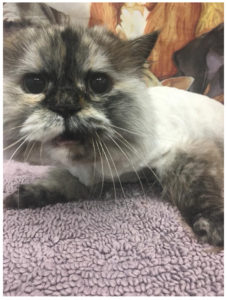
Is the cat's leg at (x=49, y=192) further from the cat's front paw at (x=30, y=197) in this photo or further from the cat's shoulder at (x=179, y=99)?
the cat's shoulder at (x=179, y=99)

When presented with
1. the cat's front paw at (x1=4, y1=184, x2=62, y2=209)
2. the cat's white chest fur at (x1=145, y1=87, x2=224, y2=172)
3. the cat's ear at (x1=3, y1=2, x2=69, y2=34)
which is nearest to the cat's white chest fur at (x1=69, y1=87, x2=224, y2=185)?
the cat's white chest fur at (x1=145, y1=87, x2=224, y2=172)

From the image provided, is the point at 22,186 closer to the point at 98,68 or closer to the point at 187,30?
the point at 98,68

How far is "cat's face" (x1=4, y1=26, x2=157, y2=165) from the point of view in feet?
2.54

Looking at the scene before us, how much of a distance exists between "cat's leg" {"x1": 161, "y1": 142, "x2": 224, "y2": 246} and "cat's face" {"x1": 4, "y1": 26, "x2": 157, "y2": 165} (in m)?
0.25

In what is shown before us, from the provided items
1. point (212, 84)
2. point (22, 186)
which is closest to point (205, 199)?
point (22, 186)

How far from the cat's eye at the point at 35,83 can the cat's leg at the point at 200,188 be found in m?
0.55

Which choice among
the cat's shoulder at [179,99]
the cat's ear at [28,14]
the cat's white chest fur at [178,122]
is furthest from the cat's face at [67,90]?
the cat's ear at [28,14]

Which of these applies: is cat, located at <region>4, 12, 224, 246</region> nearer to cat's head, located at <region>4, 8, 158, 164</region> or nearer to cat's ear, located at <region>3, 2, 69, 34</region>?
cat's head, located at <region>4, 8, 158, 164</region>

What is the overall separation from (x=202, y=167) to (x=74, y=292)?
62 centimetres

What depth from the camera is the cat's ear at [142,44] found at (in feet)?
3.19

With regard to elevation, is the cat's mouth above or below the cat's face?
below

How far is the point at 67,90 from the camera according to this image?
796mm

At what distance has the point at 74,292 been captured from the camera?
687mm

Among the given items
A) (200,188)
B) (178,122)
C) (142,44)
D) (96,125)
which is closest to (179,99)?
(178,122)
